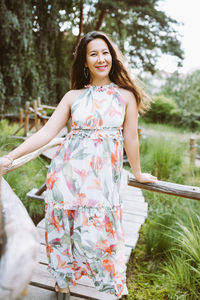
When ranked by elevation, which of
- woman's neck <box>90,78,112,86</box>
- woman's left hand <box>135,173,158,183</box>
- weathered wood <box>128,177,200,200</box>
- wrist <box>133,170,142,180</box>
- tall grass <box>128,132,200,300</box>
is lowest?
tall grass <box>128,132,200,300</box>

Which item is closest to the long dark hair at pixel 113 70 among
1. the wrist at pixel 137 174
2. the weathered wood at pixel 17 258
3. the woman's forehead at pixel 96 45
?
the woman's forehead at pixel 96 45

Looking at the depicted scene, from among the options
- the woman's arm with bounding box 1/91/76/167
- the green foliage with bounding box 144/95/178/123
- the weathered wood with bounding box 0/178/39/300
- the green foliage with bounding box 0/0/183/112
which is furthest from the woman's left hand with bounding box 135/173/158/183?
the green foliage with bounding box 144/95/178/123

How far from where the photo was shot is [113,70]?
5.33ft

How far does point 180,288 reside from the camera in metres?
2.17

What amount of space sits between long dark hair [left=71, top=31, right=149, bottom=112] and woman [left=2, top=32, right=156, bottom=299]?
1.1 inches

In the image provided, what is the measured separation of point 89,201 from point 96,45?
890 mm

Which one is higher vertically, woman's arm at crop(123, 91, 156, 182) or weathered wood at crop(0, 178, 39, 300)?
woman's arm at crop(123, 91, 156, 182)

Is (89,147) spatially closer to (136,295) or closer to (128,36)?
(136,295)

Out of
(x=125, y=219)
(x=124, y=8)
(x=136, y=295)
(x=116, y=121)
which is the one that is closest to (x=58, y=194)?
(x=116, y=121)

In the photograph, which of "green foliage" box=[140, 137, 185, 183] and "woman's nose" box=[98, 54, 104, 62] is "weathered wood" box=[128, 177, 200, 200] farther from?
"green foliage" box=[140, 137, 185, 183]

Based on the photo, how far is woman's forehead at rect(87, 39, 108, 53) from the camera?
4.96 feet

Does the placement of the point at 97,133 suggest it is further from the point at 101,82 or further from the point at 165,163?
the point at 165,163

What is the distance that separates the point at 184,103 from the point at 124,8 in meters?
8.64

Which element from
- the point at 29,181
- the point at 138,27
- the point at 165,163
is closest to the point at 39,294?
the point at 29,181
